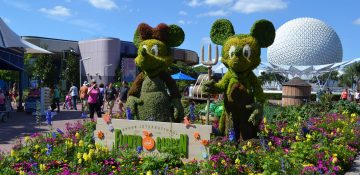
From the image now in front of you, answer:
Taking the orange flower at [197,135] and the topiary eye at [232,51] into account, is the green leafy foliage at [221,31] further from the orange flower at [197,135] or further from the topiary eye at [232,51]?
the orange flower at [197,135]

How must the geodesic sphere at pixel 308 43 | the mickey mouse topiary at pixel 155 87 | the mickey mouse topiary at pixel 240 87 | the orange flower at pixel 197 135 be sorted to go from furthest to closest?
the geodesic sphere at pixel 308 43
the mickey mouse topiary at pixel 155 87
the mickey mouse topiary at pixel 240 87
the orange flower at pixel 197 135

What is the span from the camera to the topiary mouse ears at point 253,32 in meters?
6.73

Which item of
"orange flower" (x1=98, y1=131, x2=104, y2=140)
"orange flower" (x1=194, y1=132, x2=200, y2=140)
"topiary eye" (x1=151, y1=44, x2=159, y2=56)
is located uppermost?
"topiary eye" (x1=151, y1=44, x2=159, y2=56)

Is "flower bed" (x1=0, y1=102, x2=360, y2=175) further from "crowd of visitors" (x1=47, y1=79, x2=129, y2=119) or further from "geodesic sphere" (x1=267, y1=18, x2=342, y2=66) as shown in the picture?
"geodesic sphere" (x1=267, y1=18, x2=342, y2=66)

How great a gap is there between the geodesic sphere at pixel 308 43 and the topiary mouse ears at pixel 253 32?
55.7 meters

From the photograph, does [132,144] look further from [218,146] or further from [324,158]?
[324,158]

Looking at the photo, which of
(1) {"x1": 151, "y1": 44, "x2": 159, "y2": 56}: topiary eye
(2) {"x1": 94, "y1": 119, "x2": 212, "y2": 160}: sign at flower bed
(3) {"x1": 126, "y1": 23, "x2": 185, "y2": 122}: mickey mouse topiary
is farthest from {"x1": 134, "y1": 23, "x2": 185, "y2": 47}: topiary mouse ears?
(2) {"x1": 94, "y1": 119, "x2": 212, "y2": 160}: sign at flower bed

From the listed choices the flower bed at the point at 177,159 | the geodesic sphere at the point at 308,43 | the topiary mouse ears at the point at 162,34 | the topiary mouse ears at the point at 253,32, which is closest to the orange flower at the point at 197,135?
the flower bed at the point at 177,159

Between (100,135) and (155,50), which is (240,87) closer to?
(155,50)

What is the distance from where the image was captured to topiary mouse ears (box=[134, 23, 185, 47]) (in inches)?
299

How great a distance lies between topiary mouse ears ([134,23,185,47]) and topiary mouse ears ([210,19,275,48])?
2.58 feet

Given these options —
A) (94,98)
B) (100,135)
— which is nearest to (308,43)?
(94,98)

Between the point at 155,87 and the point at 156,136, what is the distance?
1679 mm

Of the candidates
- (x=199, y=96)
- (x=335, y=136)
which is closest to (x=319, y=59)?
(x=199, y=96)
